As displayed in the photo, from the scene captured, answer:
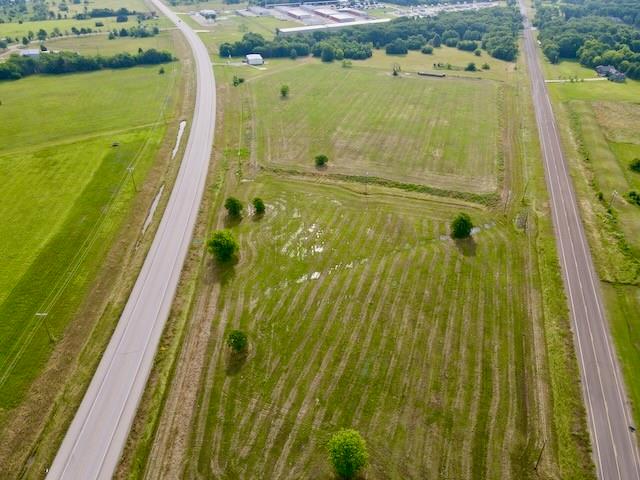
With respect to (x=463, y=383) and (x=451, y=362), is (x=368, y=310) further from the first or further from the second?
(x=463, y=383)

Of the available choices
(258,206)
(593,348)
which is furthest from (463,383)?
(258,206)

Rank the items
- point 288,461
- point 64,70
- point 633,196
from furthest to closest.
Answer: point 64,70 < point 633,196 < point 288,461

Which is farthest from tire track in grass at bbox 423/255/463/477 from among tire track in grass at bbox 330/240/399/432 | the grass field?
tire track in grass at bbox 330/240/399/432

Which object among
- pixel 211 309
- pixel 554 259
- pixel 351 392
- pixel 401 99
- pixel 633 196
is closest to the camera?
pixel 351 392

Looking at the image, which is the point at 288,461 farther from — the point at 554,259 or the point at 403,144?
the point at 403,144

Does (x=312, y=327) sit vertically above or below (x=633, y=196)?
below

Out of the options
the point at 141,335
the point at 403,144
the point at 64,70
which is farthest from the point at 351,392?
the point at 64,70

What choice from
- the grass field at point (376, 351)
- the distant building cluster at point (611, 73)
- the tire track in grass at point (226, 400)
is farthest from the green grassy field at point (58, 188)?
the distant building cluster at point (611, 73)

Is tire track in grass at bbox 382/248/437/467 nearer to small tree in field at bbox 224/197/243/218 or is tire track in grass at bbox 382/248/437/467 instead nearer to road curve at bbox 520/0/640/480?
road curve at bbox 520/0/640/480
